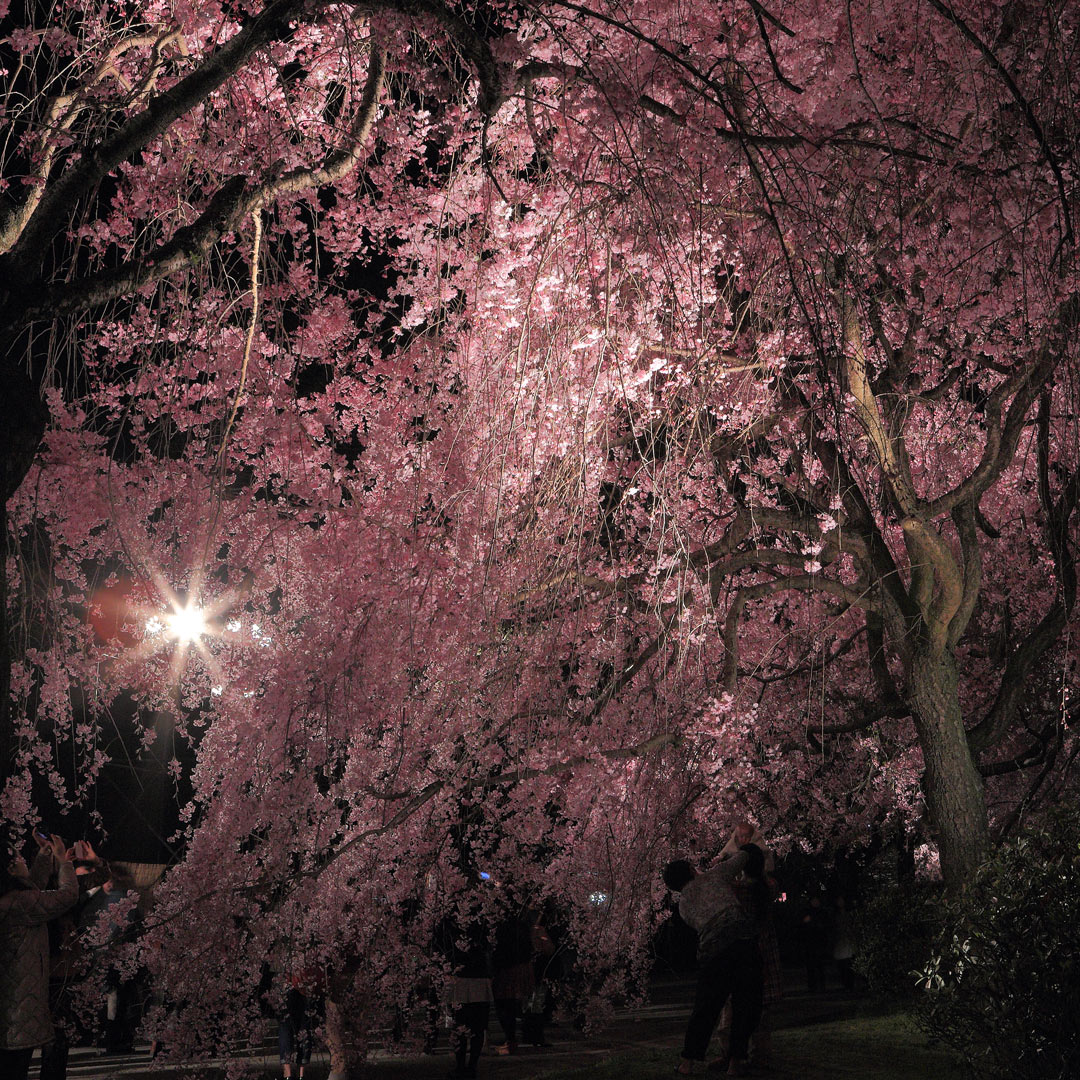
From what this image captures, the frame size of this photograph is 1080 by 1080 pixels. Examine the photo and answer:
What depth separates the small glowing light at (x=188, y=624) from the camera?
9.55 m

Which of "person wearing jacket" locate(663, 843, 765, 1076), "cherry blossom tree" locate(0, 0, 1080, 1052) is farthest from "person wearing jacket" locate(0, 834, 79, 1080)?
"person wearing jacket" locate(663, 843, 765, 1076)

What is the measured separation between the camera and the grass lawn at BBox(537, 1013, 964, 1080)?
→ 6945 mm

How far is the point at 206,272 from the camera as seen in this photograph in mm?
4574

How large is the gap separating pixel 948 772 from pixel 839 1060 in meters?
2.20

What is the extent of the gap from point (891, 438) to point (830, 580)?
1680 millimetres

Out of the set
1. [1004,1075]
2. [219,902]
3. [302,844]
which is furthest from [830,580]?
[219,902]

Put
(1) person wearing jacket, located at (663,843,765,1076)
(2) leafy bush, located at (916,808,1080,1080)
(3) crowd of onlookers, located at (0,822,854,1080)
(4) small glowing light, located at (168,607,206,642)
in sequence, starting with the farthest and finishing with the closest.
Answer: (4) small glowing light, located at (168,607,206,642)
(1) person wearing jacket, located at (663,843,765,1076)
(3) crowd of onlookers, located at (0,822,854,1080)
(2) leafy bush, located at (916,808,1080,1080)

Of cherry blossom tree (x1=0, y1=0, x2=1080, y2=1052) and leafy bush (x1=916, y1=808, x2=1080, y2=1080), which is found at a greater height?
cherry blossom tree (x1=0, y1=0, x2=1080, y2=1052)

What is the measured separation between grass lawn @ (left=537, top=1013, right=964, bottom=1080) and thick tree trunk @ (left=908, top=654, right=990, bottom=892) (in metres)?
1.26

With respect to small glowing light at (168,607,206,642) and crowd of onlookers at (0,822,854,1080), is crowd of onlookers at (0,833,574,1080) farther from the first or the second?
small glowing light at (168,607,206,642)

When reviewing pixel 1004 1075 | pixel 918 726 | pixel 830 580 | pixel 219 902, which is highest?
pixel 830 580

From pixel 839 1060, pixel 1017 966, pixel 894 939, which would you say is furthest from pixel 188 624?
pixel 894 939

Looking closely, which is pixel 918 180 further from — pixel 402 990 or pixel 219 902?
pixel 402 990

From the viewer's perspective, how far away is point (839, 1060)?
25.2 feet
